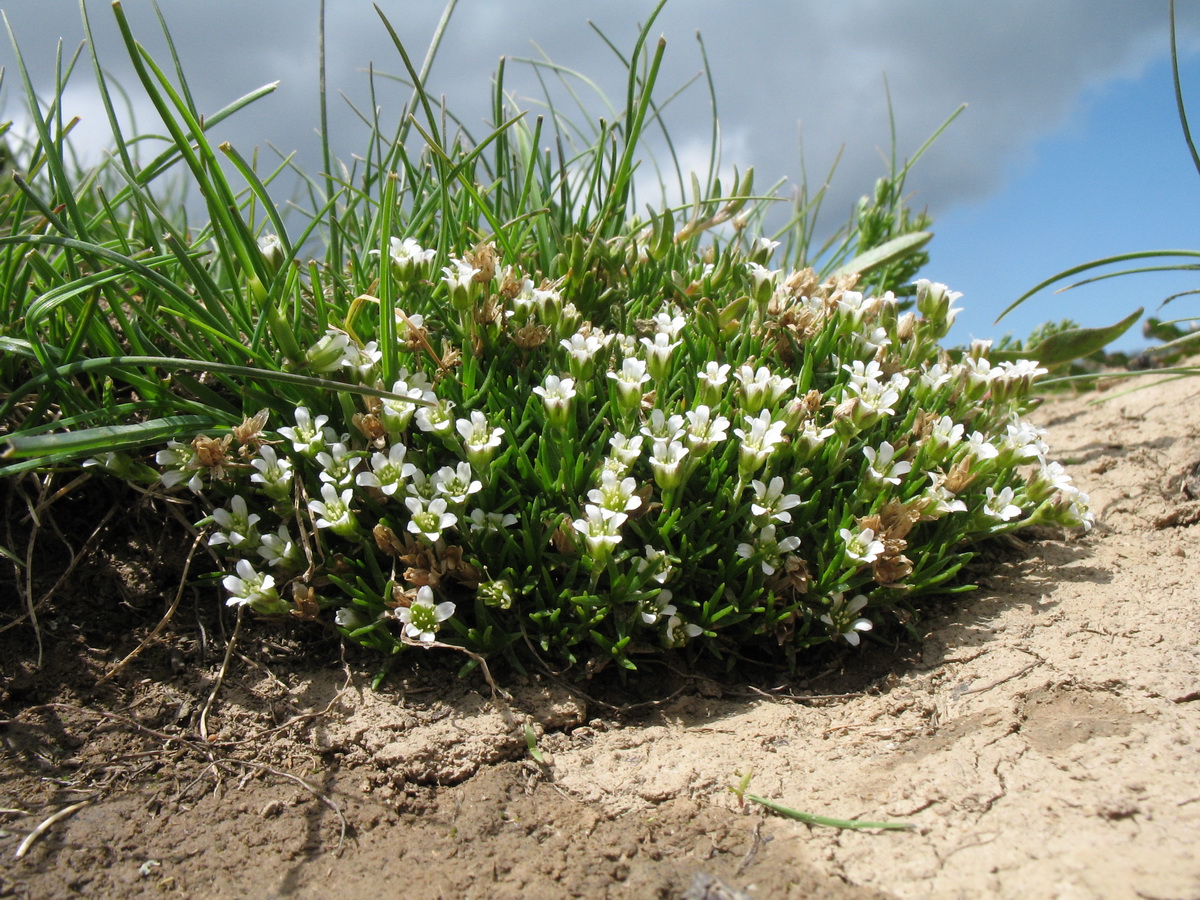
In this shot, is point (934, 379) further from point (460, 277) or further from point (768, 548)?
point (460, 277)

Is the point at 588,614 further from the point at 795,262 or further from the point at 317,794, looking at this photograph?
the point at 795,262

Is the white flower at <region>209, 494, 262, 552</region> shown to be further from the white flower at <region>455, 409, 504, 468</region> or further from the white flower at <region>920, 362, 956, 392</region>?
the white flower at <region>920, 362, 956, 392</region>

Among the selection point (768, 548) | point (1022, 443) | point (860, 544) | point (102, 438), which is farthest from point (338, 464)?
point (1022, 443)

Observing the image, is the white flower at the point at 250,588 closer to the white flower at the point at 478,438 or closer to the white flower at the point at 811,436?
the white flower at the point at 478,438

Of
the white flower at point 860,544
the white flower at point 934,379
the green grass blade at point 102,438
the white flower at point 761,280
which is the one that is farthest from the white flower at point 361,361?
the white flower at point 934,379

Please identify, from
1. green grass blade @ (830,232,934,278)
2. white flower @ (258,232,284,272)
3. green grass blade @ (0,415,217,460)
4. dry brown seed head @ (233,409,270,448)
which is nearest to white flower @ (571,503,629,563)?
dry brown seed head @ (233,409,270,448)

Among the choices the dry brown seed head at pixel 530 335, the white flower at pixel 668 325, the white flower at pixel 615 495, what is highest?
the white flower at pixel 668 325

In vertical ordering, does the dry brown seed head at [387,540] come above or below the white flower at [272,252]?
below
